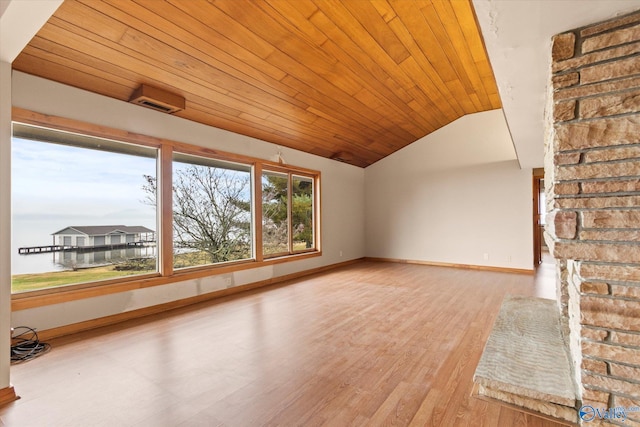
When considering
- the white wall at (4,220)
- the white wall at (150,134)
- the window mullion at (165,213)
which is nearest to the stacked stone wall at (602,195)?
the white wall at (4,220)

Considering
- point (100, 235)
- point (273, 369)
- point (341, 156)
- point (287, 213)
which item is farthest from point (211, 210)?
point (341, 156)

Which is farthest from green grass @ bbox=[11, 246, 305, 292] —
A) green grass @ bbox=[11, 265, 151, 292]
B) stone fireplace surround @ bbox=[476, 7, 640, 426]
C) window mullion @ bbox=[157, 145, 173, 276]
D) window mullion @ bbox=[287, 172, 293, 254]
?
stone fireplace surround @ bbox=[476, 7, 640, 426]

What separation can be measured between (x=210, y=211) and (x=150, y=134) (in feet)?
4.26

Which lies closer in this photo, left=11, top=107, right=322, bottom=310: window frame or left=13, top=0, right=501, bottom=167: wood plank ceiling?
left=13, top=0, right=501, bottom=167: wood plank ceiling

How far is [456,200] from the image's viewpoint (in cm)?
636

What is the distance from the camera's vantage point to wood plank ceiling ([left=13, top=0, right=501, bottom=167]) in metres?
2.41

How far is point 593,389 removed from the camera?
1438 mm

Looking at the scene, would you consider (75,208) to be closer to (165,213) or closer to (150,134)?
(165,213)

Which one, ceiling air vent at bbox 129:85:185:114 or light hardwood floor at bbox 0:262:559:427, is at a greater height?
ceiling air vent at bbox 129:85:185:114

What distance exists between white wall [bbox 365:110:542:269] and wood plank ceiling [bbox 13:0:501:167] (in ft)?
5.06

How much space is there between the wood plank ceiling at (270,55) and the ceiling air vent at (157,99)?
6 centimetres

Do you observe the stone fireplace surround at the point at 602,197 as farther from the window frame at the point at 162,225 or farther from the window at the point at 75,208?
the window at the point at 75,208

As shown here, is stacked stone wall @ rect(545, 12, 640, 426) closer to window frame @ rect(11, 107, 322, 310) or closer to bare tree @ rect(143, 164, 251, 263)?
window frame @ rect(11, 107, 322, 310)

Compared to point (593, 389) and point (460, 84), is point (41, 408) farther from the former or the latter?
point (460, 84)
